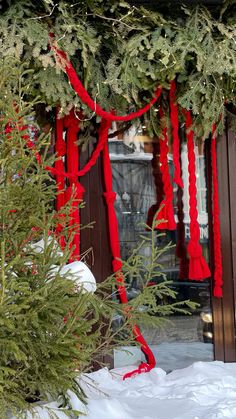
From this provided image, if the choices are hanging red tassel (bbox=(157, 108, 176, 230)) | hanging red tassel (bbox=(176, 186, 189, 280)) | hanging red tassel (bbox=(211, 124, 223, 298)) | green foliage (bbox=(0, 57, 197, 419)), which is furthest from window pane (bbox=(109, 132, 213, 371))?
green foliage (bbox=(0, 57, 197, 419))

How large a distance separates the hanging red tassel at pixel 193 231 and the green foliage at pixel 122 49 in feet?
1.45

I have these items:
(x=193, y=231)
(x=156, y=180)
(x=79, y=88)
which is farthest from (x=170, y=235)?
(x=79, y=88)

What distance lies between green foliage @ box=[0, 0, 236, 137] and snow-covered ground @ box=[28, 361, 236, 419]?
6.39ft

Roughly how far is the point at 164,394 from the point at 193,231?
1338 mm

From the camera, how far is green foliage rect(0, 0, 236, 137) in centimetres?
320

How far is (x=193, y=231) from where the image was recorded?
3.91 metres

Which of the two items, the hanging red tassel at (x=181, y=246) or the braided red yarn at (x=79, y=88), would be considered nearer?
the braided red yarn at (x=79, y=88)

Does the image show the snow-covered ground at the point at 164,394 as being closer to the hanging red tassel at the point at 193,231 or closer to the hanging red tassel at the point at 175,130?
the hanging red tassel at the point at 193,231

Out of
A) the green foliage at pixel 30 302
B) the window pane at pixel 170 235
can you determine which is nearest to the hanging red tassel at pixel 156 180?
the window pane at pixel 170 235

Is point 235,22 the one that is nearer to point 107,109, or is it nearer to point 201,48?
point 201,48

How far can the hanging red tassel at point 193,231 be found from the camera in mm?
3869

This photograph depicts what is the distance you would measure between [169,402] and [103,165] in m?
2.06

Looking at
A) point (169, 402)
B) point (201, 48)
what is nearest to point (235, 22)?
point (201, 48)

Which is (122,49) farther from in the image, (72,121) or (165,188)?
(165,188)
